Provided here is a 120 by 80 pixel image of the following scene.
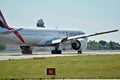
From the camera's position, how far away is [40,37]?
220 feet

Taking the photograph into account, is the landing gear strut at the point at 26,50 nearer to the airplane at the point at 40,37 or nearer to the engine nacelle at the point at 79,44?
the airplane at the point at 40,37

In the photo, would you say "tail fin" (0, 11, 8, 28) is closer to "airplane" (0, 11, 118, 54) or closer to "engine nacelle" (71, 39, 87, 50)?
"airplane" (0, 11, 118, 54)

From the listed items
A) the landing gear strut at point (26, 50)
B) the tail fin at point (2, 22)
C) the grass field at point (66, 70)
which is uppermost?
the tail fin at point (2, 22)

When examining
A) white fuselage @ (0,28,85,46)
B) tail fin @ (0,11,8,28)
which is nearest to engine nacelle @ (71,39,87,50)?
white fuselage @ (0,28,85,46)

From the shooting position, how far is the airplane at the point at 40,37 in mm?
60656

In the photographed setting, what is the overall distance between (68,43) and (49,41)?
3.69m

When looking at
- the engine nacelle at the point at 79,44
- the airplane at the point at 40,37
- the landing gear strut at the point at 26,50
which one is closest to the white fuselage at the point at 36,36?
the airplane at the point at 40,37

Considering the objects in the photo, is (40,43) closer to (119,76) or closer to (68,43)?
(68,43)

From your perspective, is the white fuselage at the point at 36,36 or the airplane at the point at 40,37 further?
the white fuselage at the point at 36,36

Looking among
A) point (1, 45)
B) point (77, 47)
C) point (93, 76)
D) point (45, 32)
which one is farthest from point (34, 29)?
point (93, 76)

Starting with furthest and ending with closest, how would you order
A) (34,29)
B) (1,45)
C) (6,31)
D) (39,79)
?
(1,45) → (34,29) → (6,31) → (39,79)

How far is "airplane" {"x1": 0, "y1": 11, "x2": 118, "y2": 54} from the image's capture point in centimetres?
6066

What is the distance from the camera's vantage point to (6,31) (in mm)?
58812

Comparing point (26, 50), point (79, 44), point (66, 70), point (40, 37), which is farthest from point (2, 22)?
point (66, 70)
